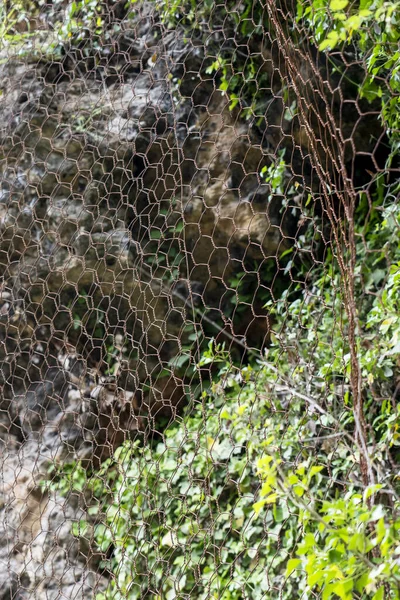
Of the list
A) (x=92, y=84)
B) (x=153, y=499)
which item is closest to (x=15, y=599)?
(x=153, y=499)

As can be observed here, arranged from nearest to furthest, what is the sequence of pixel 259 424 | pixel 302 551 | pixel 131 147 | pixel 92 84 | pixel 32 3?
pixel 302 551, pixel 259 424, pixel 131 147, pixel 92 84, pixel 32 3

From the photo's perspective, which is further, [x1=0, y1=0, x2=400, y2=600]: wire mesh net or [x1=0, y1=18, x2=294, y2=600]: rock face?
[x1=0, y1=18, x2=294, y2=600]: rock face

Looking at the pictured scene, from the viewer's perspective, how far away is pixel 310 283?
66.8 inches

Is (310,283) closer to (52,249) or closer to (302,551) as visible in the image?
(52,249)

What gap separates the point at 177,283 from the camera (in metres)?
1.82

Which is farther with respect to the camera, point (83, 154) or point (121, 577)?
point (83, 154)

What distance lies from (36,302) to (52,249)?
6.9 inches

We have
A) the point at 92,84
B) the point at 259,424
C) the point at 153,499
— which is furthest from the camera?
the point at 92,84

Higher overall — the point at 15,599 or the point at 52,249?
the point at 52,249

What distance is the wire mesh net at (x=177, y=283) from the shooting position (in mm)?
1392

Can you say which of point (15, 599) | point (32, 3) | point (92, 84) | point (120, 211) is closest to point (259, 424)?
point (120, 211)

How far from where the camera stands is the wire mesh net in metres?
1.39

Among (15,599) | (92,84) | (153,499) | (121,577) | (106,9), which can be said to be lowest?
A: (15,599)

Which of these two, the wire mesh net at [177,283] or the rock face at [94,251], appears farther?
the rock face at [94,251]
